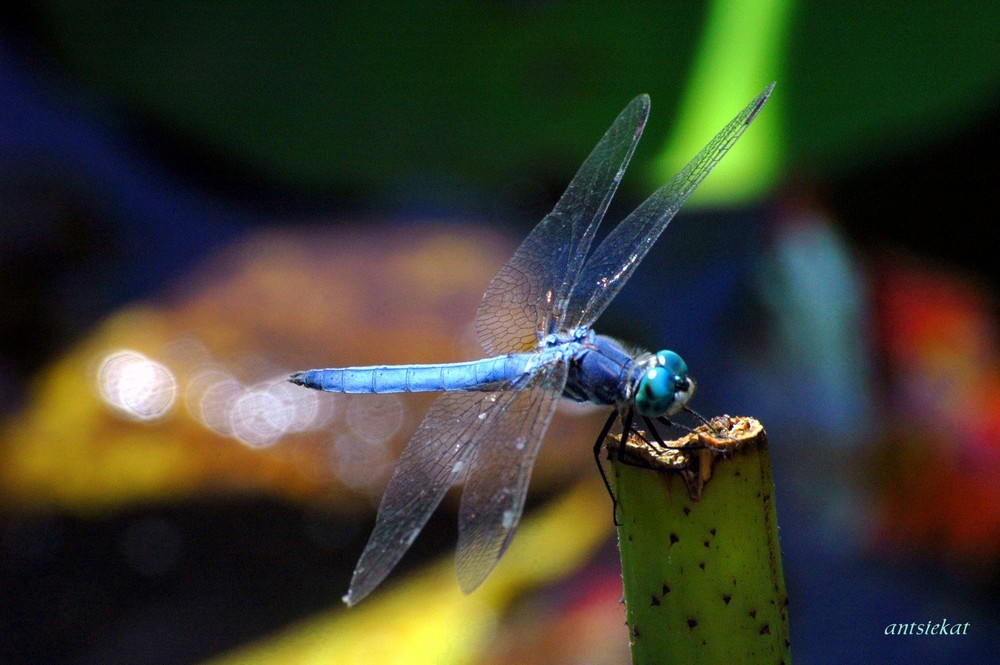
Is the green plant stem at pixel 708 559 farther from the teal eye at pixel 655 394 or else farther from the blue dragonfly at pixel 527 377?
the teal eye at pixel 655 394

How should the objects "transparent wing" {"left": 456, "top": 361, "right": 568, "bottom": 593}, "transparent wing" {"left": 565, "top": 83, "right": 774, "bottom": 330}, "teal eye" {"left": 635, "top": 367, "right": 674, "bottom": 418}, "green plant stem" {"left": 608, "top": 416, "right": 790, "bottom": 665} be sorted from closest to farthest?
"green plant stem" {"left": 608, "top": 416, "right": 790, "bottom": 665} < "transparent wing" {"left": 456, "top": 361, "right": 568, "bottom": 593} < "teal eye" {"left": 635, "top": 367, "right": 674, "bottom": 418} < "transparent wing" {"left": 565, "top": 83, "right": 774, "bottom": 330}

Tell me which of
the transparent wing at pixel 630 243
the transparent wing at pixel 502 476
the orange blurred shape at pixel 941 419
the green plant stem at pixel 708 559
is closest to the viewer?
the green plant stem at pixel 708 559

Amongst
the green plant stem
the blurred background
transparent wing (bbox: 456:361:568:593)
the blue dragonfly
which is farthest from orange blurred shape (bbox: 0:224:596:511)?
the green plant stem

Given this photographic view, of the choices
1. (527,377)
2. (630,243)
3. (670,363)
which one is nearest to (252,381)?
(527,377)

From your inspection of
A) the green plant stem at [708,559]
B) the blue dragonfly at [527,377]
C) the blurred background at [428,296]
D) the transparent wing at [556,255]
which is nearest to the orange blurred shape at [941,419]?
the blurred background at [428,296]

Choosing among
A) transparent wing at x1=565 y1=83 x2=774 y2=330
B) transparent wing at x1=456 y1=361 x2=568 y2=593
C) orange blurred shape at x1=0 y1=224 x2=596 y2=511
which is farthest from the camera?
orange blurred shape at x1=0 y1=224 x2=596 y2=511

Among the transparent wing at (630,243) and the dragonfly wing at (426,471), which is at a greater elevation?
the transparent wing at (630,243)

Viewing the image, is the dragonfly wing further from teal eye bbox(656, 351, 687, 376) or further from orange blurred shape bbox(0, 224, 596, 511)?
orange blurred shape bbox(0, 224, 596, 511)
